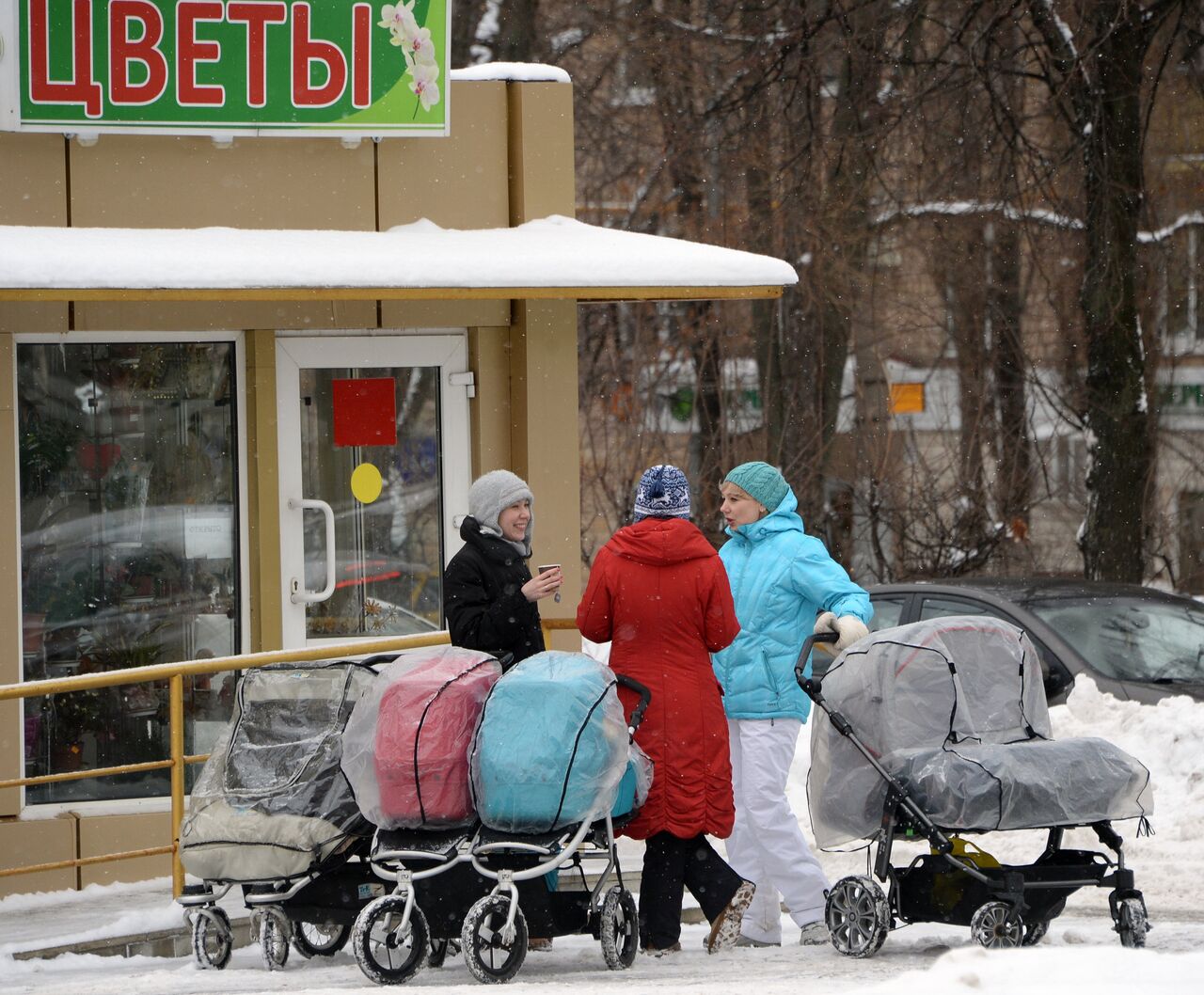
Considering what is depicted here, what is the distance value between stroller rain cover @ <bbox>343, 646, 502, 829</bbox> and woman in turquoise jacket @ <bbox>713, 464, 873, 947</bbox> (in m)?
1.13

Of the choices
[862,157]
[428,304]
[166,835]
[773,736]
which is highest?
[862,157]

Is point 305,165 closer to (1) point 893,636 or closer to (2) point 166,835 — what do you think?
(2) point 166,835

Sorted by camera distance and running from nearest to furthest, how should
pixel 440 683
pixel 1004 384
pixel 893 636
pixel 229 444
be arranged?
pixel 440 683, pixel 893 636, pixel 229 444, pixel 1004 384

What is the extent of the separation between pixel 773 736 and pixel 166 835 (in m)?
3.22

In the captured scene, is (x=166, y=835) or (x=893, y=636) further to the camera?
(x=166, y=835)

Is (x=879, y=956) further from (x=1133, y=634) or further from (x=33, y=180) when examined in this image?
(x=33, y=180)

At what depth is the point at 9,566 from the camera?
28.6 ft

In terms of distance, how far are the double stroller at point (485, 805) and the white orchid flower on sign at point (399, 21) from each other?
412cm

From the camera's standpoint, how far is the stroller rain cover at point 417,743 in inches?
246

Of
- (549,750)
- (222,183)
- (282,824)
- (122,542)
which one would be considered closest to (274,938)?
(282,824)

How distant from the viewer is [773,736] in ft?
23.3

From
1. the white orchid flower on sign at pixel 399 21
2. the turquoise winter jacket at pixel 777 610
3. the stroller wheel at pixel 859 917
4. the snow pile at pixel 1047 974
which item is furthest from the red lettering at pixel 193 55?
the snow pile at pixel 1047 974

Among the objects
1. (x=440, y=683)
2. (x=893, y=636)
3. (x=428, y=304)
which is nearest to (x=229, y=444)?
(x=428, y=304)

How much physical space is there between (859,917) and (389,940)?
171 cm
